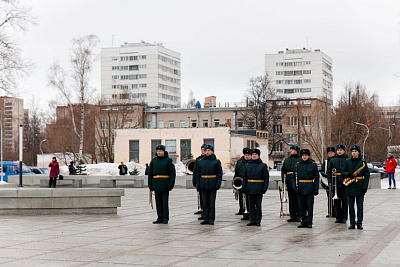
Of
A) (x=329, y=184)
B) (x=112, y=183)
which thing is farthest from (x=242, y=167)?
(x=112, y=183)

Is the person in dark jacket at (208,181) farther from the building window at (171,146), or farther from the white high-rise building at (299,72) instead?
the white high-rise building at (299,72)

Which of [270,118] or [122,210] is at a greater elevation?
[270,118]

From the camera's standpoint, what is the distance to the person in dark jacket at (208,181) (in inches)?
597

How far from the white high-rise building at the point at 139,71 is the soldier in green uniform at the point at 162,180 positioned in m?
130

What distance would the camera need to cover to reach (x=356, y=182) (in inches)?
545

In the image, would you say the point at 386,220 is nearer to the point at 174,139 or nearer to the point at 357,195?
the point at 357,195

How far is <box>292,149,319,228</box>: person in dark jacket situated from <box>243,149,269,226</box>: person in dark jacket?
2.42 ft

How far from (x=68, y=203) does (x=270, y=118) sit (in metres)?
72.4

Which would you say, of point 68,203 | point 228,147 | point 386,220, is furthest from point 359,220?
point 228,147

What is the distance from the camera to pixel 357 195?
13875 millimetres

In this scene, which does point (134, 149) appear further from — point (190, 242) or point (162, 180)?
point (190, 242)

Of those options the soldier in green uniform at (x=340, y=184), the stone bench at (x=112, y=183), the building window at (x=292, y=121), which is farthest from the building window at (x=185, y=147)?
the soldier in green uniform at (x=340, y=184)

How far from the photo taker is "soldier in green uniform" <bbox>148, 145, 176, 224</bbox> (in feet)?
50.3

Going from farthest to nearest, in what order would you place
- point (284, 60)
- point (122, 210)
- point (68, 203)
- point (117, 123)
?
point (284, 60), point (117, 123), point (122, 210), point (68, 203)
